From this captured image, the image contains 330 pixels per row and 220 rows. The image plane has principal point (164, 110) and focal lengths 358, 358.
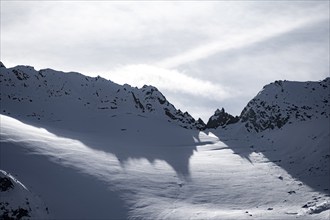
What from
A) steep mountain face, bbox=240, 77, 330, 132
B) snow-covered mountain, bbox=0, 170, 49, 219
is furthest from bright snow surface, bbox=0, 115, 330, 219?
steep mountain face, bbox=240, 77, 330, 132

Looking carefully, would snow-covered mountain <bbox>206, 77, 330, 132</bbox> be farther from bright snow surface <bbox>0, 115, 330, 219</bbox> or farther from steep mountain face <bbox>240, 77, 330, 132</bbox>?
bright snow surface <bbox>0, 115, 330, 219</bbox>

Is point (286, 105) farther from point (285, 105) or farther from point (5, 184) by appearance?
point (5, 184)

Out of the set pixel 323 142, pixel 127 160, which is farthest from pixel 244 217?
pixel 323 142

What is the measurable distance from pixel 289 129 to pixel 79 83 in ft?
Answer: 171

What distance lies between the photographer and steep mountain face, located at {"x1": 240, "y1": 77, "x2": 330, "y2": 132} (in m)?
67.9

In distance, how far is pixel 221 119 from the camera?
96312 millimetres

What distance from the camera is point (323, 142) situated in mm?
47312

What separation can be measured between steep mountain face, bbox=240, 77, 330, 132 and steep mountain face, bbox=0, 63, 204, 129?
15.8 meters

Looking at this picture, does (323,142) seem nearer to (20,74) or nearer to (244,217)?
(244,217)

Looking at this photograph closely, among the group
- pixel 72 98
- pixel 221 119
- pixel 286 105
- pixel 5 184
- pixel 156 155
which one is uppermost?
pixel 72 98

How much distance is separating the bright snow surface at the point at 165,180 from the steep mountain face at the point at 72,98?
104ft

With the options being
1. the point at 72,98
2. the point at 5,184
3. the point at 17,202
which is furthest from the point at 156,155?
the point at 72,98

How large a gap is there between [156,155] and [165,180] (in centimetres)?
1382

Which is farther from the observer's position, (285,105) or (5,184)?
(285,105)
